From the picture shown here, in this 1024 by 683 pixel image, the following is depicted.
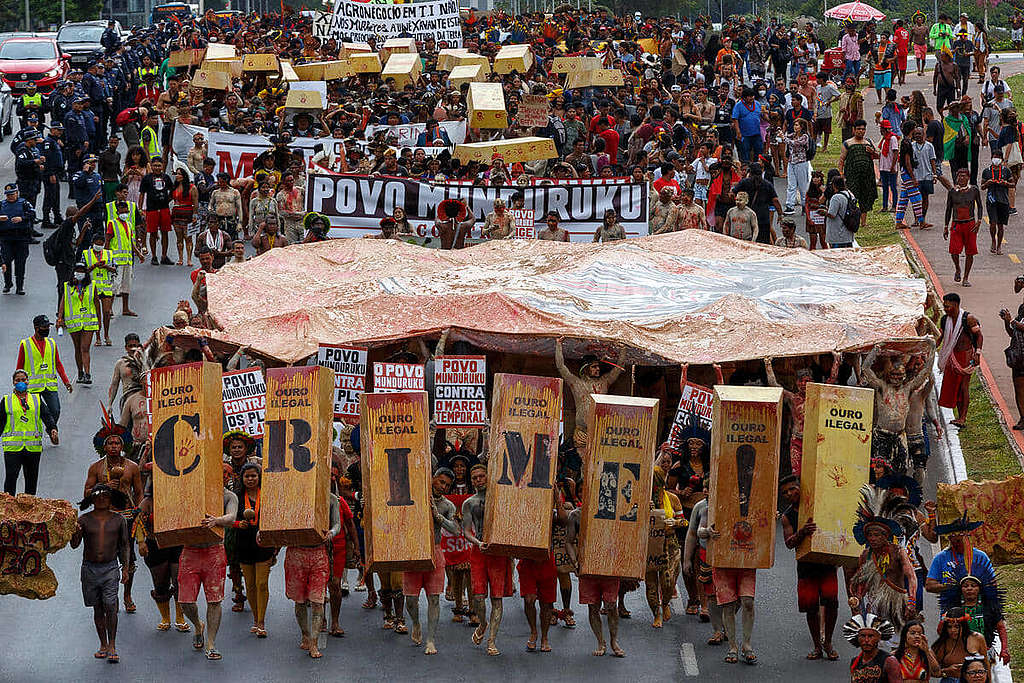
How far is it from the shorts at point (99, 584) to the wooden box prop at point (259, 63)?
2512 cm

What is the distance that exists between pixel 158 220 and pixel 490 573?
13.7 m

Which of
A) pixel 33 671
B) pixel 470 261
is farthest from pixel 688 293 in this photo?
pixel 33 671

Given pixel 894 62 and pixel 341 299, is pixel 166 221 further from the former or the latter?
pixel 894 62

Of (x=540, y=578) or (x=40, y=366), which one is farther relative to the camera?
(x=40, y=366)

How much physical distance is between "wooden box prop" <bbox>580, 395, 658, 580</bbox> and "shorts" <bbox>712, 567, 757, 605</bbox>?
61cm

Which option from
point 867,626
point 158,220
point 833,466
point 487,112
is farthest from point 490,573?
point 487,112

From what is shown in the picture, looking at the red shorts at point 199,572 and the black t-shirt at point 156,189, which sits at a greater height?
the black t-shirt at point 156,189

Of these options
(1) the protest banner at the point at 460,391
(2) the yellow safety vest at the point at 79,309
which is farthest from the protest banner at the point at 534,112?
(1) the protest banner at the point at 460,391

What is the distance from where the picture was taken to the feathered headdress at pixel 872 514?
13062 mm

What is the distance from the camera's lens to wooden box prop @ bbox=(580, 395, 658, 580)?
549 inches

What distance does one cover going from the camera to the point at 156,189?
85.0 feet

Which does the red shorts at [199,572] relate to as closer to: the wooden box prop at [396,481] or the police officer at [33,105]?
the wooden box prop at [396,481]

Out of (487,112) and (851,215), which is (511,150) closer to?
(487,112)

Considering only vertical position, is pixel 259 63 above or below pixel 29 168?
above
